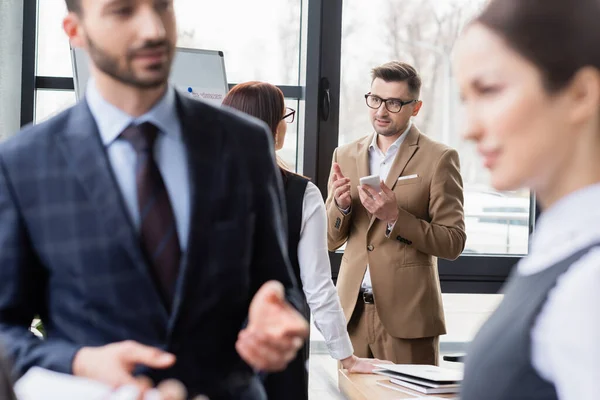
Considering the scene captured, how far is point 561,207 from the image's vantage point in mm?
874

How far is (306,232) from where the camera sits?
239 centimetres

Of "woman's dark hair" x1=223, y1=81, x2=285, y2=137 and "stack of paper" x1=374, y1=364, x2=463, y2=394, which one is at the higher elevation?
"woman's dark hair" x1=223, y1=81, x2=285, y2=137

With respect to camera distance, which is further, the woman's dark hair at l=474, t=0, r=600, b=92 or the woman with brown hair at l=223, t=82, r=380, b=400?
the woman with brown hair at l=223, t=82, r=380, b=400

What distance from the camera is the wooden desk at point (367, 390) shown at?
7.19 ft

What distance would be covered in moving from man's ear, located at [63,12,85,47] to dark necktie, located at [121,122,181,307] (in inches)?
5.6

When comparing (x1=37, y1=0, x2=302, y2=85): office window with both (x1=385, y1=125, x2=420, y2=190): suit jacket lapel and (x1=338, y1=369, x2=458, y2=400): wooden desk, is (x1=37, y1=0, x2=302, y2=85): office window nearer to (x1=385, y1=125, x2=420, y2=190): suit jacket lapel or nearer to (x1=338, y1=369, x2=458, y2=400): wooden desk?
(x1=385, y1=125, x2=420, y2=190): suit jacket lapel

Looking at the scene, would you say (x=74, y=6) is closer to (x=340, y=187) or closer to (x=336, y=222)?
(x=340, y=187)

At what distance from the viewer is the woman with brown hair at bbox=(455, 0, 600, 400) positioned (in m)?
0.80

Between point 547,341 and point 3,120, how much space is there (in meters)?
3.97

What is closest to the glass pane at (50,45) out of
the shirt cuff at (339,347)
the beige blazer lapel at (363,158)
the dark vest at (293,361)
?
the beige blazer lapel at (363,158)

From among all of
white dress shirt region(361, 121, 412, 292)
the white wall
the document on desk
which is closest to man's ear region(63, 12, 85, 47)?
the document on desk

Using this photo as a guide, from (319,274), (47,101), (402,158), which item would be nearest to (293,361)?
(319,274)

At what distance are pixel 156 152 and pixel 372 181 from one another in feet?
7.97

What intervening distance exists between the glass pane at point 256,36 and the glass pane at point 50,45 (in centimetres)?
86
